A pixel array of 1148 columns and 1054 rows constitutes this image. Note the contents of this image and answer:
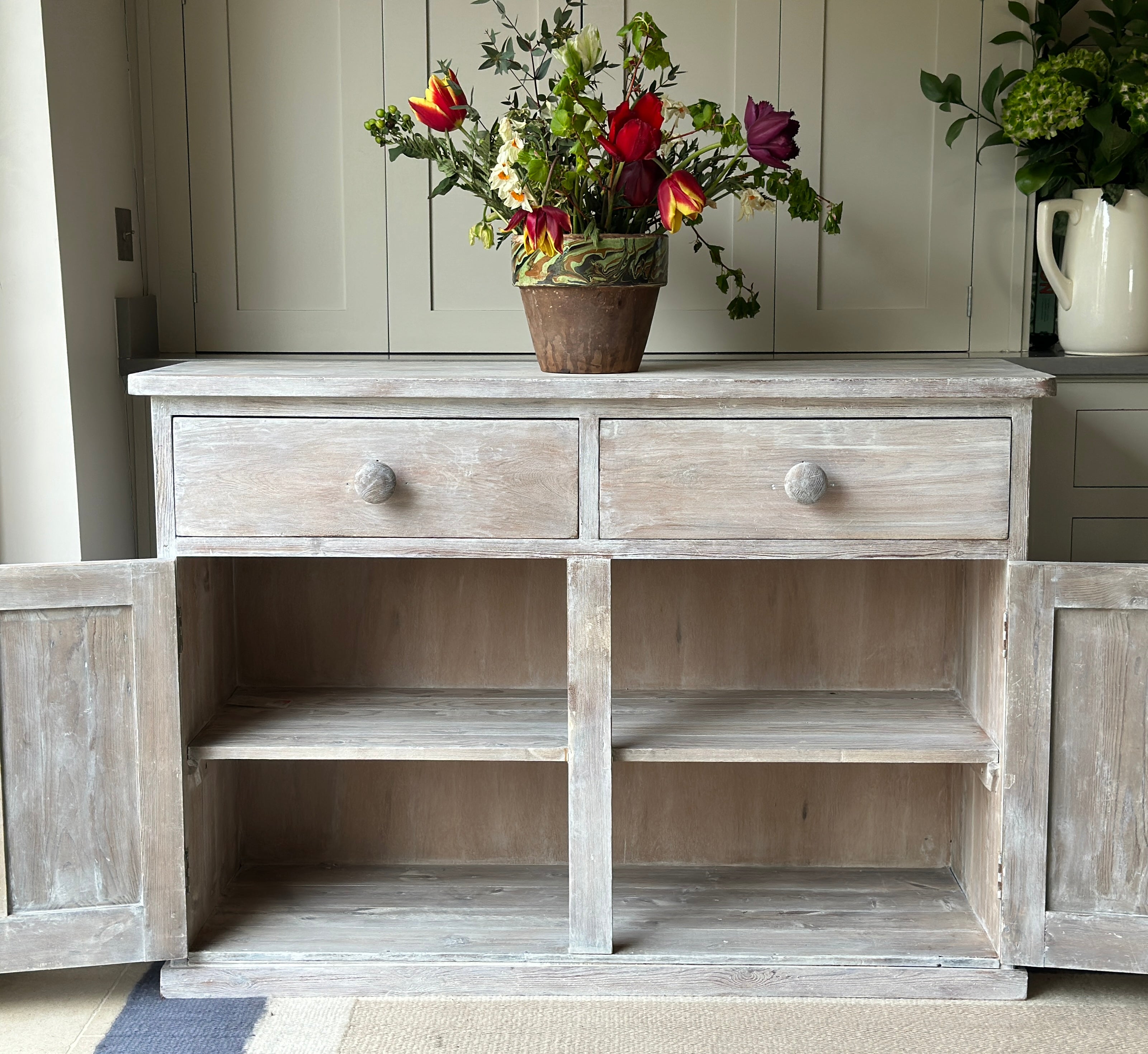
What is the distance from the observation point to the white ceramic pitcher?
198 centimetres

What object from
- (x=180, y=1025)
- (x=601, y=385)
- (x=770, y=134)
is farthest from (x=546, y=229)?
(x=180, y=1025)

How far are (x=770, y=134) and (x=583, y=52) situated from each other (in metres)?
0.29

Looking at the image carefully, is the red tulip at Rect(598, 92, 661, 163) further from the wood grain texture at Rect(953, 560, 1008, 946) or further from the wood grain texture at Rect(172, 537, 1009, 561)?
the wood grain texture at Rect(953, 560, 1008, 946)

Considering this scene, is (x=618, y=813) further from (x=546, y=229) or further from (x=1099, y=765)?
(x=546, y=229)

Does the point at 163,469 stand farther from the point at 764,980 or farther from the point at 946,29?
the point at 946,29

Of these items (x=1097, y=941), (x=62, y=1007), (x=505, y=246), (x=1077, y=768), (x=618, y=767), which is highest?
(x=505, y=246)

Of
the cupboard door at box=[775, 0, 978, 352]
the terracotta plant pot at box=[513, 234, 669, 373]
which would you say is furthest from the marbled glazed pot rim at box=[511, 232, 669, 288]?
the cupboard door at box=[775, 0, 978, 352]

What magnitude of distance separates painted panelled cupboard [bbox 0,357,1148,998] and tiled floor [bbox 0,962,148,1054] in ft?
0.35

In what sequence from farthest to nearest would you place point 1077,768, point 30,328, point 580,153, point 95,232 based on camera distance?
point 95,232, point 30,328, point 1077,768, point 580,153

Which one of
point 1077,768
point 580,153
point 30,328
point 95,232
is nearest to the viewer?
point 580,153

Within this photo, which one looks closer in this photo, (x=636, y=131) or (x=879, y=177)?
(x=636, y=131)

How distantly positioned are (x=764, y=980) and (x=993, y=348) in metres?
1.17

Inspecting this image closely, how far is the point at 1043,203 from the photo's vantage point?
199 cm

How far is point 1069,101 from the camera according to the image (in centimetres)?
191
